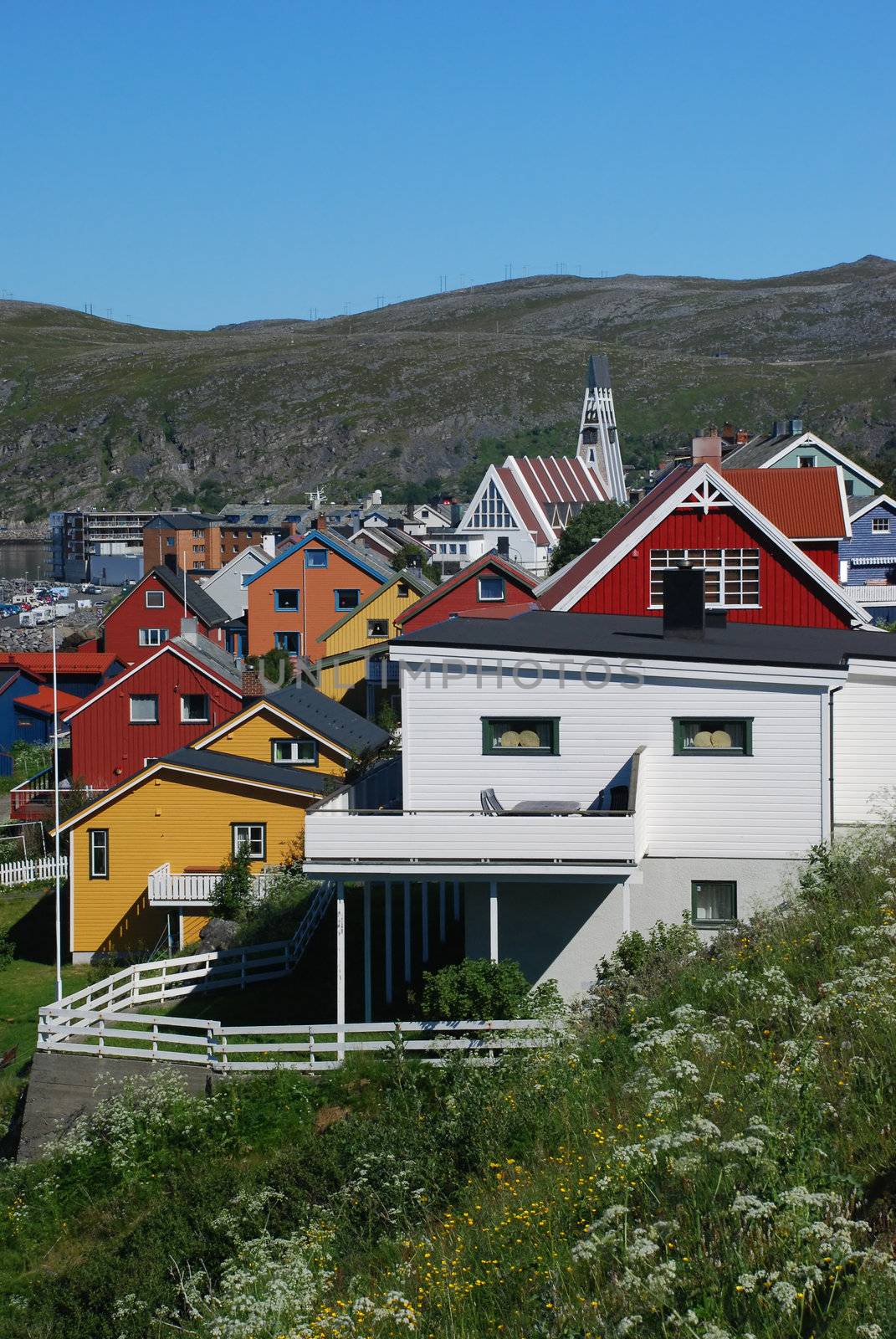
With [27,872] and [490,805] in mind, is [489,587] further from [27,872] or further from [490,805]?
[490,805]

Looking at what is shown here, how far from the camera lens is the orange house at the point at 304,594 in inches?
2367

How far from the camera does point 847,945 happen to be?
15102 mm

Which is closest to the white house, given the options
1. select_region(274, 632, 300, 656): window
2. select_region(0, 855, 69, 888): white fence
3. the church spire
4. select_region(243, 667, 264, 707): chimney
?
select_region(0, 855, 69, 888): white fence

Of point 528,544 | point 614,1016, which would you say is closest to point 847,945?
point 614,1016

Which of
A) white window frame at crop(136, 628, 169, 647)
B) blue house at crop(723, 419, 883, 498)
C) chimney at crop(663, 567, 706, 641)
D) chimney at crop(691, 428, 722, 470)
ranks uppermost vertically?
blue house at crop(723, 419, 883, 498)

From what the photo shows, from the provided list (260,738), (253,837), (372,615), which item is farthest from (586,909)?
(372,615)

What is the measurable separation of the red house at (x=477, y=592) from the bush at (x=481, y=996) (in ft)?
101

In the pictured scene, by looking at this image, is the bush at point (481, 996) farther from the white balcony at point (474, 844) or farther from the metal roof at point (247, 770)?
the metal roof at point (247, 770)

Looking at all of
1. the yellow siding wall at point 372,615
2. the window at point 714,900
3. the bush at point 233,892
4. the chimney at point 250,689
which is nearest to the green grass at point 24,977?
the bush at point 233,892

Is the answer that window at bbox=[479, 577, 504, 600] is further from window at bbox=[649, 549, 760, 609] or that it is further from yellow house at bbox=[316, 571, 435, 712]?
window at bbox=[649, 549, 760, 609]

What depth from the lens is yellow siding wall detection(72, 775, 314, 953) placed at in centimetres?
3038

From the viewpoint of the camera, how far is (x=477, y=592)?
48750 mm

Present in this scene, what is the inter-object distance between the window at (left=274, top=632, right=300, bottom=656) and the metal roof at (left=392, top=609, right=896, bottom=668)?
3495cm

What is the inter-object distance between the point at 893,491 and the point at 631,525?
49591mm
